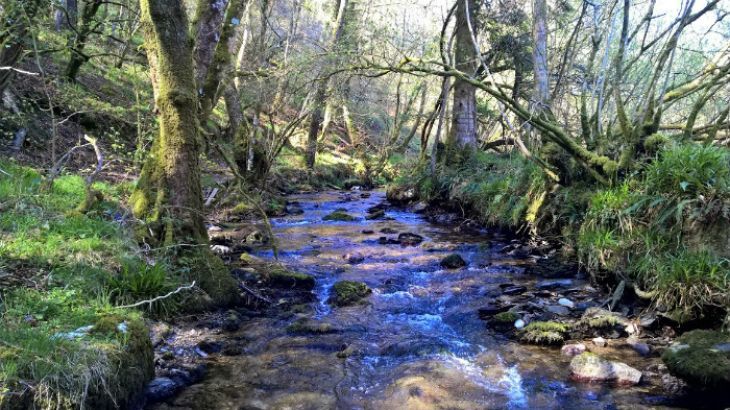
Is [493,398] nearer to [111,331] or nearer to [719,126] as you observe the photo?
[111,331]

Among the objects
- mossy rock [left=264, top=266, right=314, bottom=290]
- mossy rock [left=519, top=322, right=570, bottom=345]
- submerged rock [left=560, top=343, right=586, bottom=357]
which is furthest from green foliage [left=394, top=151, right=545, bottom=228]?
mossy rock [left=264, top=266, right=314, bottom=290]

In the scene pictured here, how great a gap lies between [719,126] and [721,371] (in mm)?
4945

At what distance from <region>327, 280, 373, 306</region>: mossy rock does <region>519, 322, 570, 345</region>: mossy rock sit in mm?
2158

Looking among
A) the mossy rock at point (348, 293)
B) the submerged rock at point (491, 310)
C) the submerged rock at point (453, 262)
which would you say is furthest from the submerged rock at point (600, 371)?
the submerged rock at point (453, 262)

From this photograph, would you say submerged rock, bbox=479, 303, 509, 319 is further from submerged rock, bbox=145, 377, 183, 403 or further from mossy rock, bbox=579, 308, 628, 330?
submerged rock, bbox=145, 377, 183, 403

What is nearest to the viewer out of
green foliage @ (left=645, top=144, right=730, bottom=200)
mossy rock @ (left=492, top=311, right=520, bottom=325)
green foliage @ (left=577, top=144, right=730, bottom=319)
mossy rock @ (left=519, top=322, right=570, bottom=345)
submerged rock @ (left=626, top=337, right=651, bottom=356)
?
submerged rock @ (left=626, top=337, right=651, bottom=356)

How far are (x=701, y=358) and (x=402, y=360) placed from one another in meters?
2.63

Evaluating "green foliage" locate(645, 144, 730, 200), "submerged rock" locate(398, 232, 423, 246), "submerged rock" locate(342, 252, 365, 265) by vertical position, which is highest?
"green foliage" locate(645, 144, 730, 200)

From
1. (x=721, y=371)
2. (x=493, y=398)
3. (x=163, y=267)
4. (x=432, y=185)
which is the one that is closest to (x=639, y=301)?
(x=721, y=371)

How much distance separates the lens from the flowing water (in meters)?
4.04

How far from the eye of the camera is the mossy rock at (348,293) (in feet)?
20.7

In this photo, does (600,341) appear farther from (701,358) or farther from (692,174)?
(692,174)

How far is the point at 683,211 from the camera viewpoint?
562cm

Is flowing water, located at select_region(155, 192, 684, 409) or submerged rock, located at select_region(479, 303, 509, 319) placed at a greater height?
submerged rock, located at select_region(479, 303, 509, 319)
